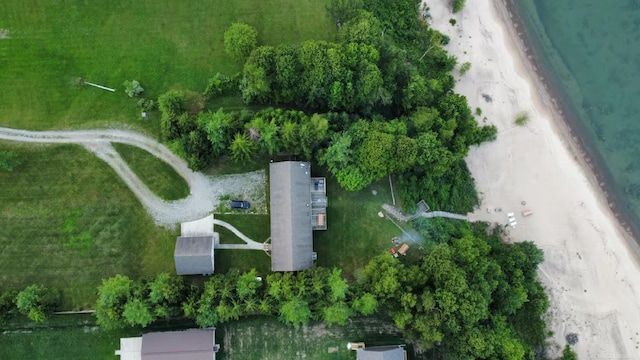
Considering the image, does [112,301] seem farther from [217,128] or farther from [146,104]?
[146,104]

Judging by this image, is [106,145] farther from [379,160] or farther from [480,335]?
[480,335]

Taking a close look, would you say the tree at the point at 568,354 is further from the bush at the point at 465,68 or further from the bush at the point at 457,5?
the bush at the point at 457,5

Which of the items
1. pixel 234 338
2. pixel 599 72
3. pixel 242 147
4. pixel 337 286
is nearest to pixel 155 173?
pixel 242 147

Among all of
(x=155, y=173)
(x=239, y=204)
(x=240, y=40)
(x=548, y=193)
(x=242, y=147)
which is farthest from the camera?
(x=548, y=193)

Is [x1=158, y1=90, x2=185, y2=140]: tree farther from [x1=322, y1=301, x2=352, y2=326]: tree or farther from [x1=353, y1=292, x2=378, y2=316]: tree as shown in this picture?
[x1=353, y1=292, x2=378, y2=316]: tree

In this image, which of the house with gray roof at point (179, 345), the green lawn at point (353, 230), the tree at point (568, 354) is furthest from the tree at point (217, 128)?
the tree at point (568, 354)

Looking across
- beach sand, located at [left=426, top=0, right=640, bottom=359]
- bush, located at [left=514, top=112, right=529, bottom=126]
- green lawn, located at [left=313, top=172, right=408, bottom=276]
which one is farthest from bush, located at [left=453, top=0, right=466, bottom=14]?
green lawn, located at [left=313, top=172, right=408, bottom=276]
